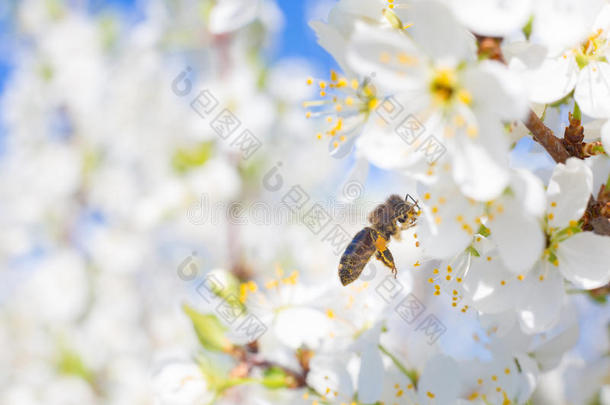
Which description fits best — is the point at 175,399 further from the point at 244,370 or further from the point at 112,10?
the point at 112,10

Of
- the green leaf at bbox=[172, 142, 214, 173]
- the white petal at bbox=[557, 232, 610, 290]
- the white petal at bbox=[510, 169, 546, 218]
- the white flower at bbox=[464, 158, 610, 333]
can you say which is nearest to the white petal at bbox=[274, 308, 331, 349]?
the white flower at bbox=[464, 158, 610, 333]

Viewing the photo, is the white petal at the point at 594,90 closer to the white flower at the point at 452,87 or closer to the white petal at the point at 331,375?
the white flower at the point at 452,87

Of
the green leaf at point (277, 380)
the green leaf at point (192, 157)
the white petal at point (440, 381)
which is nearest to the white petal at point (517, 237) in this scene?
the white petal at point (440, 381)

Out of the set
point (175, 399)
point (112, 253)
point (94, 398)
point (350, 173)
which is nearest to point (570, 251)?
point (350, 173)

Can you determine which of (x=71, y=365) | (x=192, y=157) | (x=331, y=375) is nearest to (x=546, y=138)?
(x=331, y=375)

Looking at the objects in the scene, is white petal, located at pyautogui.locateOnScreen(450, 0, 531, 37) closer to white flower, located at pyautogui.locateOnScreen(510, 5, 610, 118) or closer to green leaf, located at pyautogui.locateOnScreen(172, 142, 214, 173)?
white flower, located at pyautogui.locateOnScreen(510, 5, 610, 118)

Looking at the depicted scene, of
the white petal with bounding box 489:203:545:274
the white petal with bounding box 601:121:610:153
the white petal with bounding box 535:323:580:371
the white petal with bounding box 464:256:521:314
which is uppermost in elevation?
the white petal with bounding box 489:203:545:274

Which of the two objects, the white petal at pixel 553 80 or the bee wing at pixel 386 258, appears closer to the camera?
the white petal at pixel 553 80
